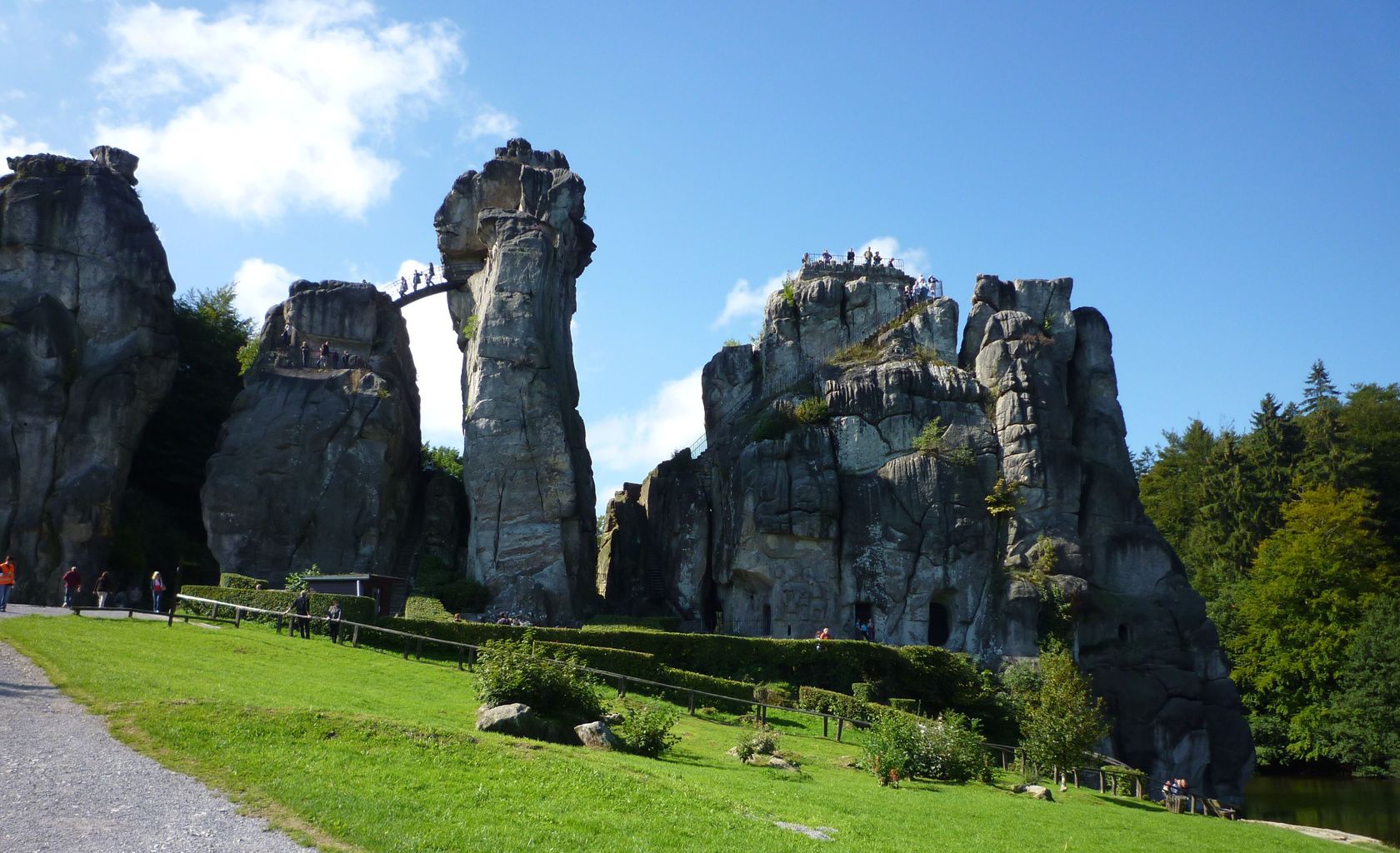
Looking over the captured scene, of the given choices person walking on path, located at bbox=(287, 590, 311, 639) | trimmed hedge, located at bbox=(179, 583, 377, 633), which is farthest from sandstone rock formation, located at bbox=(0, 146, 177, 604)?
person walking on path, located at bbox=(287, 590, 311, 639)

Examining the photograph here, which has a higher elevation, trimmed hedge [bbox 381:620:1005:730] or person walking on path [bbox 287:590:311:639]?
person walking on path [bbox 287:590:311:639]

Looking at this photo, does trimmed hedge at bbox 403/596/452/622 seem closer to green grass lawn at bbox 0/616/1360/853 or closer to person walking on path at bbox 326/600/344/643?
person walking on path at bbox 326/600/344/643

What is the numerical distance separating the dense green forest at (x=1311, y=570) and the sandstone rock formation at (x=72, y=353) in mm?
52841

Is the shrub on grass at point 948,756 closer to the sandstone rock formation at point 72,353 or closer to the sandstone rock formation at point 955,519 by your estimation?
the sandstone rock formation at point 955,519

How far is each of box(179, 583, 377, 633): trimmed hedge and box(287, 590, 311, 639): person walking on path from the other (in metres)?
0.17

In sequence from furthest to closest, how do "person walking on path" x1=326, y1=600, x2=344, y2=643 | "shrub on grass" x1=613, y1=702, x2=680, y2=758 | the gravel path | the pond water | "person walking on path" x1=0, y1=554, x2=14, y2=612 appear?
the pond water, "person walking on path" x1=326, y1=600, x2=344, y2=643, "person walking on path" x1=0, y1=554, x2=14, y2=612, "shrub on grass" x1=613, y1=702, x2=680, y2=758, the gravel path

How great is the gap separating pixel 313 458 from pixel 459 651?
19.5 meters

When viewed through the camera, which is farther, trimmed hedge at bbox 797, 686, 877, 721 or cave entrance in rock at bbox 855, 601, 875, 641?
cave entrance in rock at bbox 855, 601, 875, 641

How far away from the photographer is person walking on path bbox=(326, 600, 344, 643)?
28.3 metres

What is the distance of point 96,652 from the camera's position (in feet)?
68.4

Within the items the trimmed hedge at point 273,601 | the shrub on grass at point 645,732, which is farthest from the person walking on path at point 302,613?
the shrub on grass at point 645,732

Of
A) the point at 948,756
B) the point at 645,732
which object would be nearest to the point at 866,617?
the point at 948,756

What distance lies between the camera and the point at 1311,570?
5288 cm

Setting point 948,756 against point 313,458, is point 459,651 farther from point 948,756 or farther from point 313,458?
point 313,458
